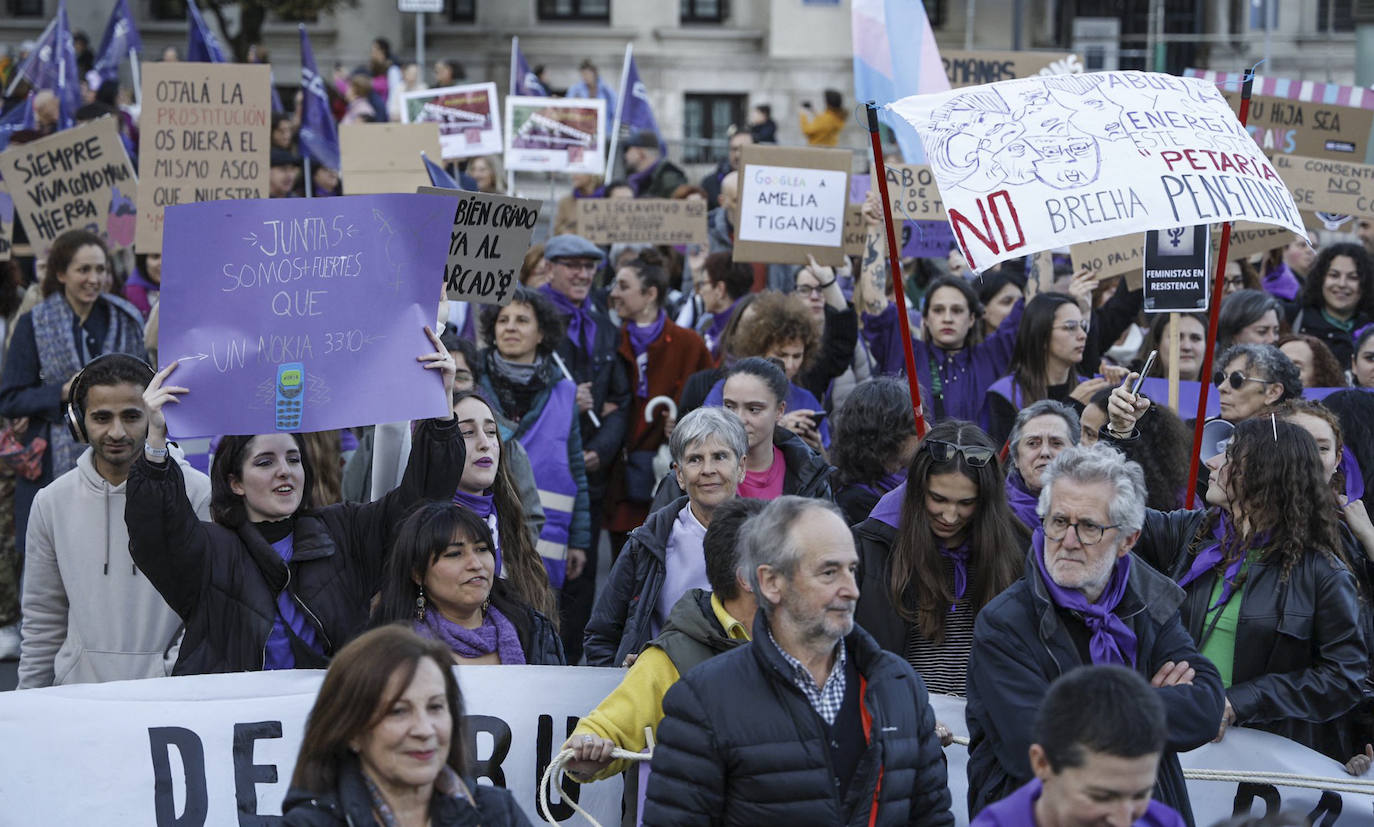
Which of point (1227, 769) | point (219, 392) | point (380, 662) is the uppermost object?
point (219, 392)

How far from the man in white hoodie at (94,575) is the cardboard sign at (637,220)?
6.36m

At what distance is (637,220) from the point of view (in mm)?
11727

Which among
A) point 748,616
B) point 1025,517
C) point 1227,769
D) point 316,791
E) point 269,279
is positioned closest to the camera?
point 316,791

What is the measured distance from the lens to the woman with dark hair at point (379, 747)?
3490 mm

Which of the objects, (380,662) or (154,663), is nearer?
(380,662)

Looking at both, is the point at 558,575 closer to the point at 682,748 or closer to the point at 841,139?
the point at 682,748

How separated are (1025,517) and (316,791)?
2.91m

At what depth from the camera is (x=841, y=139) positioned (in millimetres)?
28250

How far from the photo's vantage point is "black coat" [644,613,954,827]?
3.83 metres

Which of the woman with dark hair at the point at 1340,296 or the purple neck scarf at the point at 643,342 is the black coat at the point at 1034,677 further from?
the woman with dark hair at the point at 1340,296

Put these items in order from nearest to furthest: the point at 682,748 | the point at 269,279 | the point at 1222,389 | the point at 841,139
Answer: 1. the point at 682,748
2. the point at 269,279
3. the point at 1222,389
4. the point at 841,139

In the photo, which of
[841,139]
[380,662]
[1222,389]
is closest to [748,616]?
[380,662]

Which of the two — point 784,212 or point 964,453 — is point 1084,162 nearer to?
point 964,453

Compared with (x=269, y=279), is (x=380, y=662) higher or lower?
lower
